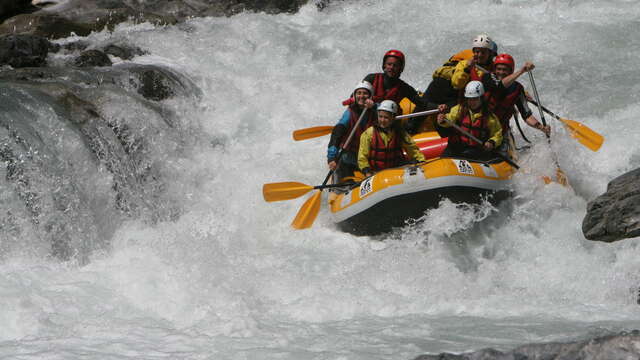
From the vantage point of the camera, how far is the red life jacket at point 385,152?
22.0 feet

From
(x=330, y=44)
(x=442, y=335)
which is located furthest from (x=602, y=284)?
(x=330, y=44)

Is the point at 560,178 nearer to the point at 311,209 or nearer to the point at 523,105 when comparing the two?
the point at 523,105

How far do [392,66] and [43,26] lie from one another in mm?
5382

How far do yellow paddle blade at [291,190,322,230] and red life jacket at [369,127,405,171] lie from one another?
590 mm

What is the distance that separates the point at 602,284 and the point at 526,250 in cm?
83

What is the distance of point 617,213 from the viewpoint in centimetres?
489

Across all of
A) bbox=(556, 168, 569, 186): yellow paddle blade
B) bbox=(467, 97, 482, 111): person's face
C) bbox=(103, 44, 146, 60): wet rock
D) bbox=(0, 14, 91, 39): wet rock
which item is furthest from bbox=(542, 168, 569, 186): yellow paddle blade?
bbox=(0, 14, 91, 39): wet rock

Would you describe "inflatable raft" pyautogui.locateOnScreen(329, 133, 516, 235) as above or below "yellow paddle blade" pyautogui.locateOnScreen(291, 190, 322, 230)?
above

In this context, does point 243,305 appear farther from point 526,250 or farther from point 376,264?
point 526,250

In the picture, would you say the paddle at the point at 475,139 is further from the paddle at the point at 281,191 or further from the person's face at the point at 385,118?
the paddle at the point at 281,191

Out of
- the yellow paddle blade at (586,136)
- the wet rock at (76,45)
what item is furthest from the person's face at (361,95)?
the wet rock at (76,45)

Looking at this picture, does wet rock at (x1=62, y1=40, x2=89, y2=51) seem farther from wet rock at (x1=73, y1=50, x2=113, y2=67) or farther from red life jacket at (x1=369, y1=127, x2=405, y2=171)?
red life jacket at (x1=369, y1=127, x2=405, y2=171)

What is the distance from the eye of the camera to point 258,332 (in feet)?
16.3

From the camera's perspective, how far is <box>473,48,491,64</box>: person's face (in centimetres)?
740
